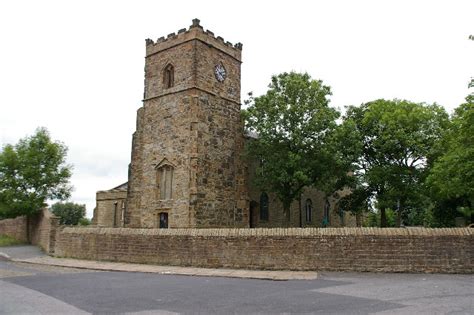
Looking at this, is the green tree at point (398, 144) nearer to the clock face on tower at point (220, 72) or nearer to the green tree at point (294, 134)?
the green tree at point (294, 134)

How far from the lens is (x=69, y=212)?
7238 cm

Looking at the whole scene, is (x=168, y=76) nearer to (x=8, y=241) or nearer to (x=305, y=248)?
(x=8, y=241)

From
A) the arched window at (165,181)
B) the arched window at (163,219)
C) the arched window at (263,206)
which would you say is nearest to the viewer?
the arched window at (163,219)

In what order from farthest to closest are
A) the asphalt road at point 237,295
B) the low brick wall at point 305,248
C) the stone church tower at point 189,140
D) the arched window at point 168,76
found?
the arched window at point 168,76
the stone church tower at point 189,140
the low brick wall at point 305,248
the asphalt road at point 237,295

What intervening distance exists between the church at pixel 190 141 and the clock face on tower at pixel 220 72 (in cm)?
5

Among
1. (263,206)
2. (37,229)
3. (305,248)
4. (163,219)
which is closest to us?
(305,248)

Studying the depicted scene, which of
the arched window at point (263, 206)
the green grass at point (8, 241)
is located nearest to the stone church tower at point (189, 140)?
the arched window at point (263, 206)

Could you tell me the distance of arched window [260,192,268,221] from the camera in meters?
34.2

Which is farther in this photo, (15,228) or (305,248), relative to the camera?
(15,228)

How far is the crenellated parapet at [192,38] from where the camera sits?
93.8ft

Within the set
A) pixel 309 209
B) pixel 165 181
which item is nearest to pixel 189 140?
→ pixel 165 181

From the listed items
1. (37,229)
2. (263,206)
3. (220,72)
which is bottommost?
(37,229)

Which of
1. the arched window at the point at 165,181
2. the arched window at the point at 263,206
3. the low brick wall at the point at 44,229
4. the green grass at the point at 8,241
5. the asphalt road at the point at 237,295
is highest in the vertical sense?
the arched window at the point at 165,181

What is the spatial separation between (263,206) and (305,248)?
19.9 meters
